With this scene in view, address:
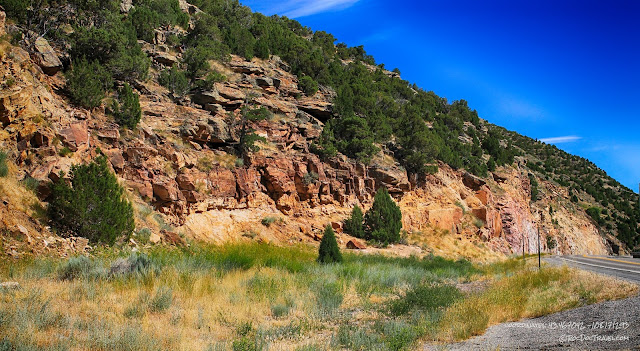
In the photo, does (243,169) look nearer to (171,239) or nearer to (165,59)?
(171,239)

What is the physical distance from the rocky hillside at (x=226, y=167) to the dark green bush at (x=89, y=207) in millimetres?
505

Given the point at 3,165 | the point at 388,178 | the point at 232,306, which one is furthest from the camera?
the point at 388,178

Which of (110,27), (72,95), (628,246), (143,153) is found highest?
(110,27)

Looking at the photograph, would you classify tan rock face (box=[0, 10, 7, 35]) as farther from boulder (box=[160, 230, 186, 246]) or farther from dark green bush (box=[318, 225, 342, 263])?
dark green bush (box=[318, 225, 342, 263])

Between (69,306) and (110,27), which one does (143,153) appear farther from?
(69,306)

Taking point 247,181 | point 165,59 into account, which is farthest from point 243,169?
point 165,59

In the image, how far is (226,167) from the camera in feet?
82.7

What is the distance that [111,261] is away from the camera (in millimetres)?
10250

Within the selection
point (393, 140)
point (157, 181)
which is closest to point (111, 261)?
point (157, 181)

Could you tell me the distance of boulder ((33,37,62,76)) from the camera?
19.3 metres

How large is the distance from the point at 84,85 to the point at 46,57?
246 cm

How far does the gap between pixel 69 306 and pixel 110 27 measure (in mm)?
23224

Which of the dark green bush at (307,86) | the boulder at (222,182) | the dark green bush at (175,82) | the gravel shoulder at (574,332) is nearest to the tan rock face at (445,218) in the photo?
the dark green bush at (307,86)

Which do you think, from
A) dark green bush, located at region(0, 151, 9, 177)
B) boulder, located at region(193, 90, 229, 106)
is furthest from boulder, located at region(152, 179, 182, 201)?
boulder, located at region(193, 90, 229, 106)
